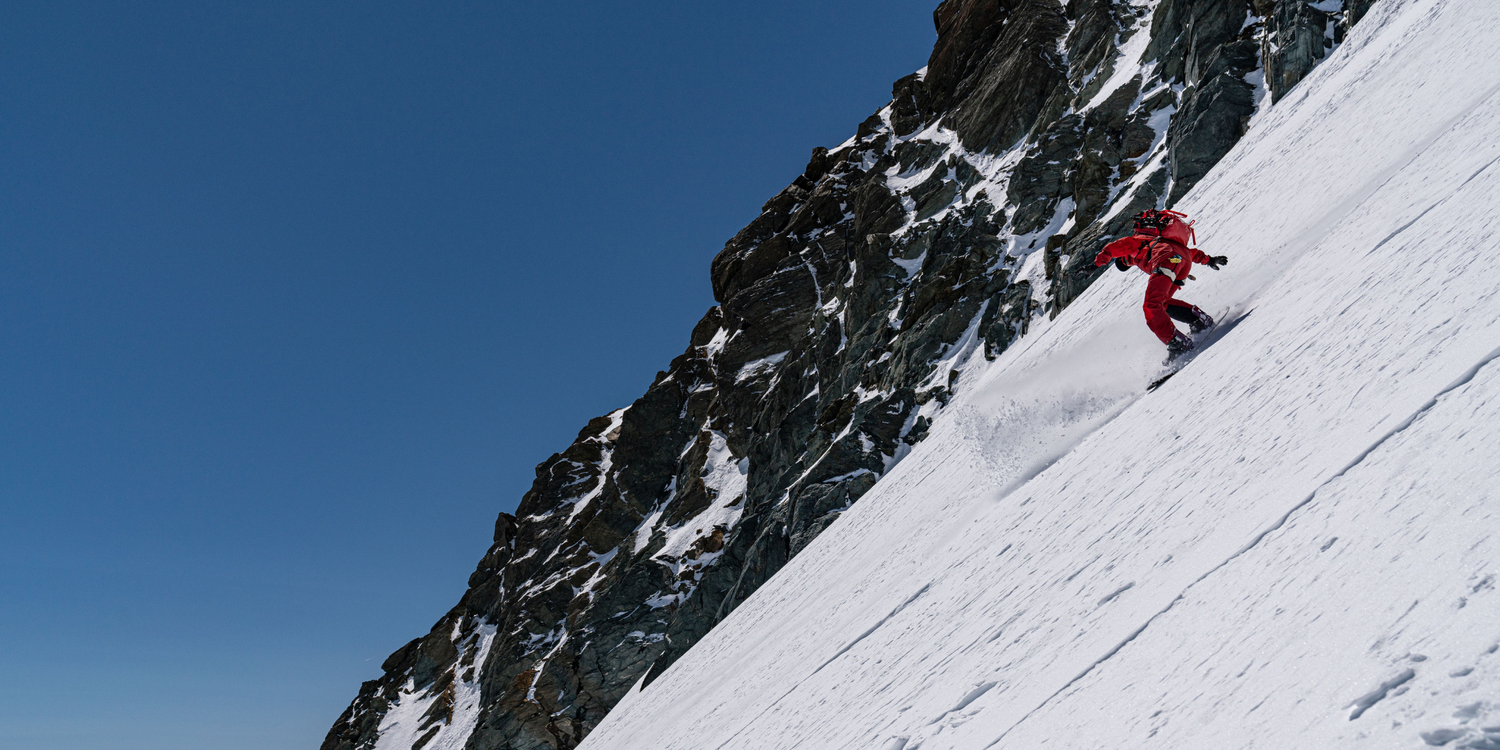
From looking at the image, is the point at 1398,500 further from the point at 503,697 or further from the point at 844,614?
the point at 503,697

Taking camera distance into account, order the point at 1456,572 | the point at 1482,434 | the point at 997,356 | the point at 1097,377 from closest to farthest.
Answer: the point at 1456,572 < the point at 1482,434 < the point at 1097,377 < the point at 997,356

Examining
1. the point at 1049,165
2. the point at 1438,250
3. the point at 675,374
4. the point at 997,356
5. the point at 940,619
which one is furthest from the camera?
the point at 675,374

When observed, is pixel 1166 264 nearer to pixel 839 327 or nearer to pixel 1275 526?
pixel 1275 526

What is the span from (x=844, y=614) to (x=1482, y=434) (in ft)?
21.1

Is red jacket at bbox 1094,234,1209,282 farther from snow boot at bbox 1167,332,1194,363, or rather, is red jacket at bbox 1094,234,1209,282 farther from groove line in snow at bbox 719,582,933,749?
groove line in snow at bbox 719,582,933,749

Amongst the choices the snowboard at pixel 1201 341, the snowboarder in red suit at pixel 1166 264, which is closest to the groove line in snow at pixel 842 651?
the snowboard at pixel 1201 341

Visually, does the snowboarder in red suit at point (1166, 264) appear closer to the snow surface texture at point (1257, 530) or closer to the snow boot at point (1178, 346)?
the snow boot at point (1178, 346)

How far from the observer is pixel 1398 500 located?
2.20 meters

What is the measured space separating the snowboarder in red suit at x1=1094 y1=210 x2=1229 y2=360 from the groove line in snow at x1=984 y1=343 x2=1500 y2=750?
5605 millimetres

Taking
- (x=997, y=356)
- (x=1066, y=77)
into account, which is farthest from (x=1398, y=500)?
(x=1066, y=77)

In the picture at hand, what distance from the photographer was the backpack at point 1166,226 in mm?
8492

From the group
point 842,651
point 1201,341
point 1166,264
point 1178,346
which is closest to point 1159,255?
point 1166,264

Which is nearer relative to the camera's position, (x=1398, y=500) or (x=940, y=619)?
(x=1398, y=500)

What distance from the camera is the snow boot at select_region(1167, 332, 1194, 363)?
779cm
